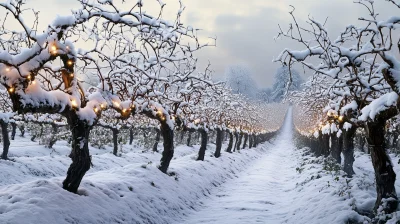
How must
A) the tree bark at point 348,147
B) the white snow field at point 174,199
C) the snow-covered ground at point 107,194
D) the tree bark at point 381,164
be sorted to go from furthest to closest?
the tree bark at point 348,147 → the tree bark at point 381,164 → the white snow field at point 174,199 → the snow-covered ground at point 107,194

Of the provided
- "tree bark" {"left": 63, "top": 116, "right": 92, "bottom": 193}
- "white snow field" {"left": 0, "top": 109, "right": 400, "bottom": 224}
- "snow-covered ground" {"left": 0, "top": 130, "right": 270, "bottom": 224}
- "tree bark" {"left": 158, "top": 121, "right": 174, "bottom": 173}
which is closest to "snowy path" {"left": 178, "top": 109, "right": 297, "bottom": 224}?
"white snow field" {"left": 0, "top": 109, "right": 400, "bottom": 224}

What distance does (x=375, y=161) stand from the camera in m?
8.41

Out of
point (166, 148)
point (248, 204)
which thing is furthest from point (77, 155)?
point (248, 204)

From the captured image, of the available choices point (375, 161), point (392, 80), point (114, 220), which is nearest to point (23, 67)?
point (114, 220)

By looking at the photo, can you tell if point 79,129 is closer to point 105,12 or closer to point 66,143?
point 105,12

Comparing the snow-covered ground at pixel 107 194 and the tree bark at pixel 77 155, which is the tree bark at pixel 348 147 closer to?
the snow-covered ground at pixel 107 194

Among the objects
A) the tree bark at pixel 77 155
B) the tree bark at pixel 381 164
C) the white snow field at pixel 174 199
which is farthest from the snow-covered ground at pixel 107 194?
the tree bark at pixel 381 164

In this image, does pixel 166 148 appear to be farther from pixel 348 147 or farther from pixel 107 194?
pixel 348 147

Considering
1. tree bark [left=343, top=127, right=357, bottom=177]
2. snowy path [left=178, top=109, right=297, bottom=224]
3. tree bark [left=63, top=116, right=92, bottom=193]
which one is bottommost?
snowy path [left=178, top=109, right=297, bottom=224]

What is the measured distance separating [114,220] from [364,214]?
730 cm

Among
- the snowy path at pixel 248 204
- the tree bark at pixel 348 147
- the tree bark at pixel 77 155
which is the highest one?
the tree bark at pixel 348 147

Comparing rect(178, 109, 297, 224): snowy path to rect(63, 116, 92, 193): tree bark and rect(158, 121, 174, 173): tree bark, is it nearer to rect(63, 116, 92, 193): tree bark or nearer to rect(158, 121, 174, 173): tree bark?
rect(158, 121, 174, 173): tree bark

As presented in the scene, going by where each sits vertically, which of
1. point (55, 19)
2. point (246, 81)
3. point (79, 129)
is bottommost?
point (79, 129)

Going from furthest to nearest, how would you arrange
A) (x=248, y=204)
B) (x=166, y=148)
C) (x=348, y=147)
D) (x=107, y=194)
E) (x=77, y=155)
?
1. (x=348, y=147)
2. (x=166, y=148)
3. (x=248, y=204)
4. (x=107, y=194)
5. (x=77, y=155)
